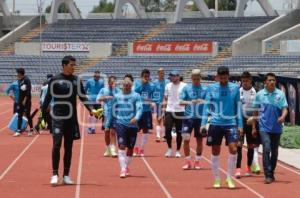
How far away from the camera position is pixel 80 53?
6194cm

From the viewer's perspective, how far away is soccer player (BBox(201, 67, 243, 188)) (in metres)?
12.0

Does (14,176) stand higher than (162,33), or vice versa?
(162,33)

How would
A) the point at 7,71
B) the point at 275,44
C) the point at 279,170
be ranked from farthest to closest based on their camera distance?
the point at 7,71
the point at 275,44
the point at 279,170

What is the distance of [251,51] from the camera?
5634 cm

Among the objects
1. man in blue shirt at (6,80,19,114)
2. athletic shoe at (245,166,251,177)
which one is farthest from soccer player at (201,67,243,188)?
man in blue shirt at (6,80,19,114)

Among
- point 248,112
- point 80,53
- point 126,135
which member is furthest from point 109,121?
point 80,53

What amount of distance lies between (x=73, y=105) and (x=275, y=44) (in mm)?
43279

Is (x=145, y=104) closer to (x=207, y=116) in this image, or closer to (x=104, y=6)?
(x=207, y=116)

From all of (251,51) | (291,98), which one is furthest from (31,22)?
(291,98)

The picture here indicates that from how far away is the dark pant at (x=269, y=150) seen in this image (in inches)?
501

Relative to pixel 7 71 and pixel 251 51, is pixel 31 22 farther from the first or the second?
pixel 251 51

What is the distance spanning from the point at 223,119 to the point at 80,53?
50.4 metres

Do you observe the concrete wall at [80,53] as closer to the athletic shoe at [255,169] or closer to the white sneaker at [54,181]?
the athletic shoe at [255,169]

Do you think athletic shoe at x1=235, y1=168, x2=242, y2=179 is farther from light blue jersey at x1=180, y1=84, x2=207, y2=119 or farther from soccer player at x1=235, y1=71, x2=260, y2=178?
light blue jersey at x1=180, y1=84, x2=207, y2=119
